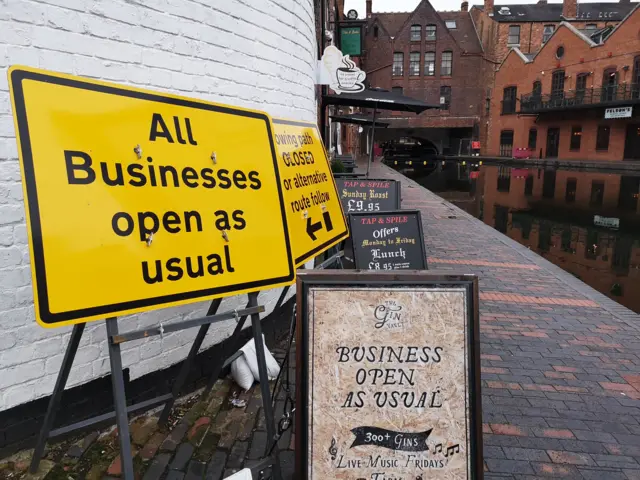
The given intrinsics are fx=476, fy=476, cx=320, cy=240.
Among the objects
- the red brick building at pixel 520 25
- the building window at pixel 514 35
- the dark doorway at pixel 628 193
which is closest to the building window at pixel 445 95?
the red brick building at pixel 520 25

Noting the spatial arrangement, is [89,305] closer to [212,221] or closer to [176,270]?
[176,270]

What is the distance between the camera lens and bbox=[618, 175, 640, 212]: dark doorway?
48.3 ft

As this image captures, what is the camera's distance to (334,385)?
216cm

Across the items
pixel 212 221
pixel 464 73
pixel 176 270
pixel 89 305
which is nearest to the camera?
pixel 89 305

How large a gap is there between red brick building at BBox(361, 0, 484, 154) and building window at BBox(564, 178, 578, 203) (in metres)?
23.3

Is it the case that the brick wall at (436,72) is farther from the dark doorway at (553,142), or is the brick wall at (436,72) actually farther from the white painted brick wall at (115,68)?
the white painted brick wall at (115,68)

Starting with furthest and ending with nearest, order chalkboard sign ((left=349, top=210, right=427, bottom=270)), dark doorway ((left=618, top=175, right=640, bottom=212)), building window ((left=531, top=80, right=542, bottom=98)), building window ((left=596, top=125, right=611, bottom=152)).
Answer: building window ((left=531, top=80, right=542, bottom=98)) → building window ((left=596, top=125, right=611, bottom=152)) → dark doorway ((left=618, top=175, right=640, bottom=212)) → chalkboard sign ((left=349, top=210, right=427, bottom=270))

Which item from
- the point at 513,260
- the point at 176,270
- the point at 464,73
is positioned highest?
the point at 464,73

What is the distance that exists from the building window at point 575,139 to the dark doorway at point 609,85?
355 cm

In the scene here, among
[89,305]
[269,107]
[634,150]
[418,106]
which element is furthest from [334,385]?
[634,150]

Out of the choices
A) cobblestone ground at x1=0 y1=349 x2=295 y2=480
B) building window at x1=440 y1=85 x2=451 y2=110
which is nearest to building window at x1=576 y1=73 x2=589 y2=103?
building window at x1=440 y1=85 x2=451 y2=110

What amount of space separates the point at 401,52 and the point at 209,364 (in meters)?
47.4

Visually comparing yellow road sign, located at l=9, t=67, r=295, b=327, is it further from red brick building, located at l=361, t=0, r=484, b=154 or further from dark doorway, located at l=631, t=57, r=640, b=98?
red brick building, located at l=361, t=0, r=484, b=154

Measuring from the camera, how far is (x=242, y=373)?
356 centimetres
